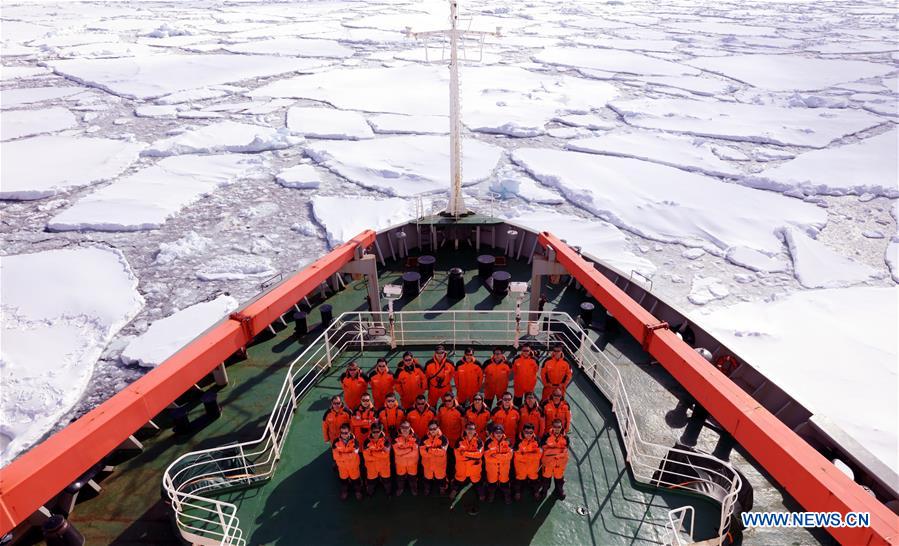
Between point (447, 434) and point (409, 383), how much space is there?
85 centimetres

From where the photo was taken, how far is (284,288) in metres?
7.14

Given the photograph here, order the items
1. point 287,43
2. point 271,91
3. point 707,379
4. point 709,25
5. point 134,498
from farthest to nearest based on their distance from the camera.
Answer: point 709,25, point 287,43, point 271,91, point 134,498, point 707,379

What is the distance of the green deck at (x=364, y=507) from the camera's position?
5.44 metres

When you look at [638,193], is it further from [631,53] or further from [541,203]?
[631,53]

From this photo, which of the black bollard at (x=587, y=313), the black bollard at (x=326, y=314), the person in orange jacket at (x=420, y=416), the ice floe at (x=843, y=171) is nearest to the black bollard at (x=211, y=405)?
the black bollard at (x=326, y=314)

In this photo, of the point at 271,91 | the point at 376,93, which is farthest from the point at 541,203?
the point at 271,91

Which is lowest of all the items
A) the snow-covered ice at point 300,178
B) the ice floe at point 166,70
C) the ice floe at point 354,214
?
the ice floe at point 354,214

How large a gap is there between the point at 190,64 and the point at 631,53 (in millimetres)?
39109

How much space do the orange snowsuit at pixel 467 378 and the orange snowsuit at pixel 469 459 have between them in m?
1.26

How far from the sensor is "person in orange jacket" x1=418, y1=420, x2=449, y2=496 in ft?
17.8

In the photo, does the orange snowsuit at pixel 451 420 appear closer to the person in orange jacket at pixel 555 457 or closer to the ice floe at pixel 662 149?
the person in orange jacket at pixel 555 457

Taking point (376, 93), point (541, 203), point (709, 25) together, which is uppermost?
point (709, 25)

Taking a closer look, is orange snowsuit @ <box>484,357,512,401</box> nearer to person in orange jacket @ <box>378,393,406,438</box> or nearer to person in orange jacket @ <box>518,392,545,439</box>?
person in orange jacket @ <box>518,392,545,439</box>

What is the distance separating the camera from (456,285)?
9.92 metres
